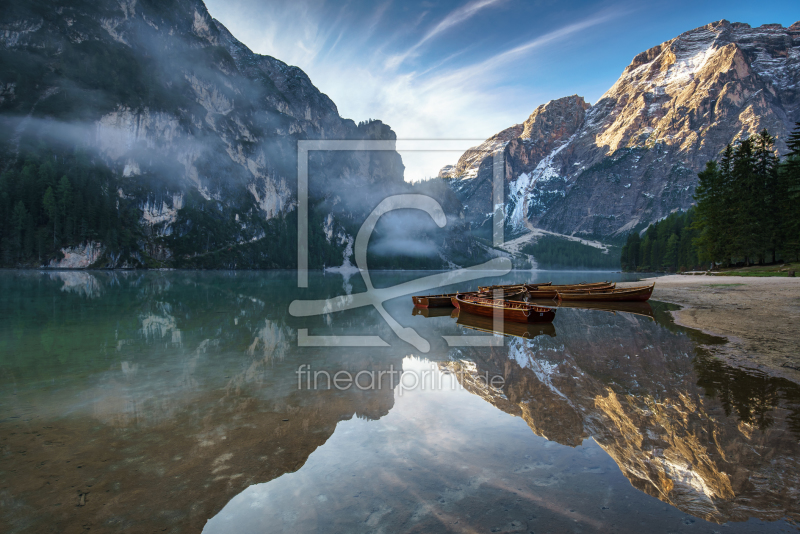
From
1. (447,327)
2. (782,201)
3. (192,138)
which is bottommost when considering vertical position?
(447,327)

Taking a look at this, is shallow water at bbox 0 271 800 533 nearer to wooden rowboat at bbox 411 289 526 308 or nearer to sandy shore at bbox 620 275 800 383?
sandy shore at bbox 620 275 800 383

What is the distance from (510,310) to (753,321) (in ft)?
41.7

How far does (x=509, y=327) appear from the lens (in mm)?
24391

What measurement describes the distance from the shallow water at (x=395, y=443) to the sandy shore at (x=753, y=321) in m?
1.42

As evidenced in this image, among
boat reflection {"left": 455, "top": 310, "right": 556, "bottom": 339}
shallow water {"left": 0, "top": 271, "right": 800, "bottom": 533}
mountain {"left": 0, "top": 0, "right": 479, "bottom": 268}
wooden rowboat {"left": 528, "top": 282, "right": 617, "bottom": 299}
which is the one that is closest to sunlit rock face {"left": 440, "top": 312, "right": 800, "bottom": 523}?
shallow water {"left": 0, "top": 271, "right": 800, "bottom": 533}

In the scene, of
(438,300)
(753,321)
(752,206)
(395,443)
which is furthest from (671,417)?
(752,206)

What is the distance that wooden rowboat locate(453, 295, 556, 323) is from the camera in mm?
24403

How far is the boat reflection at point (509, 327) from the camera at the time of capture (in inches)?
844

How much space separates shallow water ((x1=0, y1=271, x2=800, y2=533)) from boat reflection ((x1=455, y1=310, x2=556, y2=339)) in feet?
18.6

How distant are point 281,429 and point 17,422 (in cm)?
606

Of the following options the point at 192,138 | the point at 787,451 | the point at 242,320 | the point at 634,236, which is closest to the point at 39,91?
the point at 192,138

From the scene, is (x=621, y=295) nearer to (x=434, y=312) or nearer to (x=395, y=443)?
(x=434, y=312)

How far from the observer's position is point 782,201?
49562 mm

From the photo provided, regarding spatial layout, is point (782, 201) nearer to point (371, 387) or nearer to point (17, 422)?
point (371, 387)
